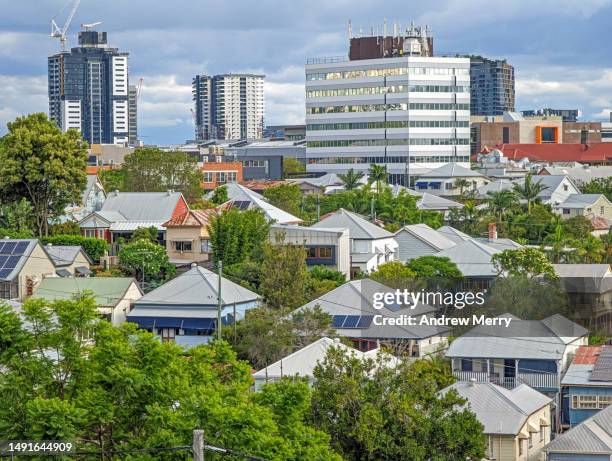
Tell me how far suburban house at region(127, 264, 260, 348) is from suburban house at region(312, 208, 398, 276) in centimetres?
1588

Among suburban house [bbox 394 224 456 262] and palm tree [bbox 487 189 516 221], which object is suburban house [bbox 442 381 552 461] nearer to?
suburban house [bbox 394 224 456 262]

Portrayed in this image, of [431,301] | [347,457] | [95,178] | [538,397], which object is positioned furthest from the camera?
[95,178]

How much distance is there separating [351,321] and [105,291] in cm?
1246

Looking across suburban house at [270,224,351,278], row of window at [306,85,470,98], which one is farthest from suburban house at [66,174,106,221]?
row of window at [306,85,470,98]

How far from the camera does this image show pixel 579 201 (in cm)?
11350

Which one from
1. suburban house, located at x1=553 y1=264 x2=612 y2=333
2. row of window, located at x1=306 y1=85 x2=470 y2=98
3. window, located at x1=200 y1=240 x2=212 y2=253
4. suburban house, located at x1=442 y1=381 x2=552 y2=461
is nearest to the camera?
suburban house, located at x1=442 y1=381 x2=552 y2=461

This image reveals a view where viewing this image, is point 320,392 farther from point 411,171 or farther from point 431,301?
point 411,171

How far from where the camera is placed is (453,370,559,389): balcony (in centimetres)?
4900

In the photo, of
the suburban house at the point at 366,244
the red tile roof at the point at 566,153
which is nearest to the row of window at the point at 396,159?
the red tile roof at the point at 566,153

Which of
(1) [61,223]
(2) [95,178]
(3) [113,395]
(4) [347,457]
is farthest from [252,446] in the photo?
(2) [95,178]

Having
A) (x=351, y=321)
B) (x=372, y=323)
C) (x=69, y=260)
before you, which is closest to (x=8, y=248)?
(x=69, y=260)

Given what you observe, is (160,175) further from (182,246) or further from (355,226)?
(355,226)

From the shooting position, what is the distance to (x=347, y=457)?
114ft

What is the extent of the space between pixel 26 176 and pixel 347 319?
93.1ft
